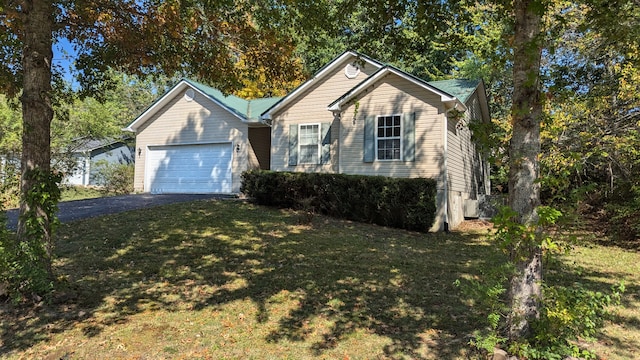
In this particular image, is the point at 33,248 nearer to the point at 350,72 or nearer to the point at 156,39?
the point at 156,39

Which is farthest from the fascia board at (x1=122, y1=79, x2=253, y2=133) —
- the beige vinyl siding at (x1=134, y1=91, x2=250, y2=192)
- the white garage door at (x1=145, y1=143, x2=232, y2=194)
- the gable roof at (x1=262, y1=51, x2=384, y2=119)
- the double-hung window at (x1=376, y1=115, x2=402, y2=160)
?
the double-hung window at (x1=376, y1=115, x2=402, y2=160)

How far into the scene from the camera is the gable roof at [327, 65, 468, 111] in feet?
37.2

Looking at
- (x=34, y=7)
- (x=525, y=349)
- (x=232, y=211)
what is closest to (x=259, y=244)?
(x=232, y=211)

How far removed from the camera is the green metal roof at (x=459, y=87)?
499 inches

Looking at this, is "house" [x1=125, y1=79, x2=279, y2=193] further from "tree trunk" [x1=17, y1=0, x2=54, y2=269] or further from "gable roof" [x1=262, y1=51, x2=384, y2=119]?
"tree trunk" [x1=17, y1=0, x2=54, y2=269]

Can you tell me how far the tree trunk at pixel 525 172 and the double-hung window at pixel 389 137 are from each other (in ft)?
29.4

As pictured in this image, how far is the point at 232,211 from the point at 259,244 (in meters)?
3.47

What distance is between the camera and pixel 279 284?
5.58 meters

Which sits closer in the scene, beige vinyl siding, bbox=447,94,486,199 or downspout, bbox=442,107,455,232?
downspout, bbox=442,107,455,232

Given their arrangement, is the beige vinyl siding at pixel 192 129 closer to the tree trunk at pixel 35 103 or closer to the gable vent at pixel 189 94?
the gable vent at pixel 189 94

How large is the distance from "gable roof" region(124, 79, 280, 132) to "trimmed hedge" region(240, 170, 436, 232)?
13.3 ft

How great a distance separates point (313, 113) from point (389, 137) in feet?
9.92

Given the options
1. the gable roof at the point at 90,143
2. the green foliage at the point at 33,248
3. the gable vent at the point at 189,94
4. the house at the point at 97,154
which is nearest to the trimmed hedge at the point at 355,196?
the gable vent at the point at 189,94

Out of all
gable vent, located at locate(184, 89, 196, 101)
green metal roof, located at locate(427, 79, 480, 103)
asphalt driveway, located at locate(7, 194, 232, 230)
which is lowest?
asphalt driveway, located at locate(7, 194, 232, 230)
